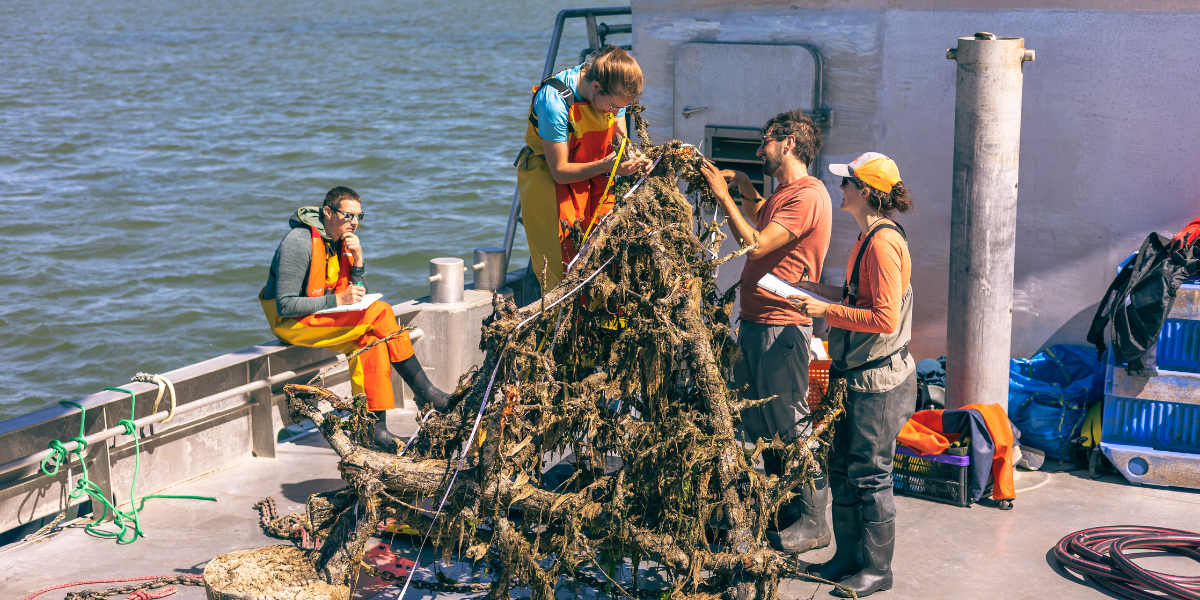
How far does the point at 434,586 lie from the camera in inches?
196

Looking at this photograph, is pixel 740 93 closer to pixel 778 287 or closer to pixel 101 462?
pixel 778 287

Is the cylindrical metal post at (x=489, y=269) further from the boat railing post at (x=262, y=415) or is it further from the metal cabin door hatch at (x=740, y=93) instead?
the boat railing post at (x=262, y=415)

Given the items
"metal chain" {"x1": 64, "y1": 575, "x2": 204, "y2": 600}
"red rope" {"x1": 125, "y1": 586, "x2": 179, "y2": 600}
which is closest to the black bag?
"metal chain" {"x1": 64, "y1": 575, "x2": 204, "y2": 600}

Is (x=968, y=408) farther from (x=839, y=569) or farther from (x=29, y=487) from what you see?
(x=29, y=487)

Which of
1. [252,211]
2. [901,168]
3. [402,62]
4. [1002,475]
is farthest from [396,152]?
[1002,475]

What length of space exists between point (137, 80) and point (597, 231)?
33315mm

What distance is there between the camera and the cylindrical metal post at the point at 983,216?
592cm

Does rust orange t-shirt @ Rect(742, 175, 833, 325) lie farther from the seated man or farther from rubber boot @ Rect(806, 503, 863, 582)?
the seated man

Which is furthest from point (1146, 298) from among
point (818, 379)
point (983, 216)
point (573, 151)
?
point (573, 151)

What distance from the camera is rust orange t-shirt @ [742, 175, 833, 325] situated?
5.03m

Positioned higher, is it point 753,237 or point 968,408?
point 753,237

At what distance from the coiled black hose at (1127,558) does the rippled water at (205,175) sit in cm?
1212

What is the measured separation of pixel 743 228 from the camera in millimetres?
4875

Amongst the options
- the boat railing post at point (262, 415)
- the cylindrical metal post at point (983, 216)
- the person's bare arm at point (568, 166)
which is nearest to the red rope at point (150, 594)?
the boat railing post at point (262, 415)
